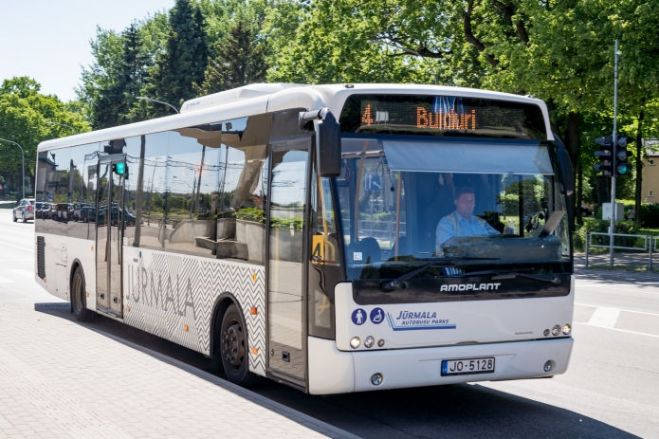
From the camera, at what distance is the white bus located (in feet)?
25.0

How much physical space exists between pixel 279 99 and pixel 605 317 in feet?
27.8

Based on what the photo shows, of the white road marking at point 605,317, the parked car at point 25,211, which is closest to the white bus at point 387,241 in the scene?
the white road marking at point 605,317

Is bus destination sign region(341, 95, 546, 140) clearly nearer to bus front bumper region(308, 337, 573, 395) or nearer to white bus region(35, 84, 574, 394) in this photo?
white bus region(35, 84, 574, 394)

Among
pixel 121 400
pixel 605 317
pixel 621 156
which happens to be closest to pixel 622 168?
pixel 621 156

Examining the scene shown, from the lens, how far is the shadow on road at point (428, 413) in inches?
299

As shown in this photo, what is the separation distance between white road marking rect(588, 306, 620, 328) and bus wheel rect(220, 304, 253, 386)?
668cm

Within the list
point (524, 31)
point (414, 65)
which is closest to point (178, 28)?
point (414, 65)

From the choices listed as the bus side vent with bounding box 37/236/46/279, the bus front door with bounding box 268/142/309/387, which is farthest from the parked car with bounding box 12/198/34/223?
the bus front door with bounding box 268/142/309/387

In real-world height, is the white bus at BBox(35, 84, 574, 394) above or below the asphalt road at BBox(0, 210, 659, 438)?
above

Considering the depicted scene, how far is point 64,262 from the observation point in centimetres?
1579

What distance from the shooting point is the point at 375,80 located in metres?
38.0

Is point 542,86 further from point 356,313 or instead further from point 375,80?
point 356,313

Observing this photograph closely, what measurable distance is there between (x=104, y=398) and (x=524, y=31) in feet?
93.9

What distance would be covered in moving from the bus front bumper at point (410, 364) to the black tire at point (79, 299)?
7848mm
